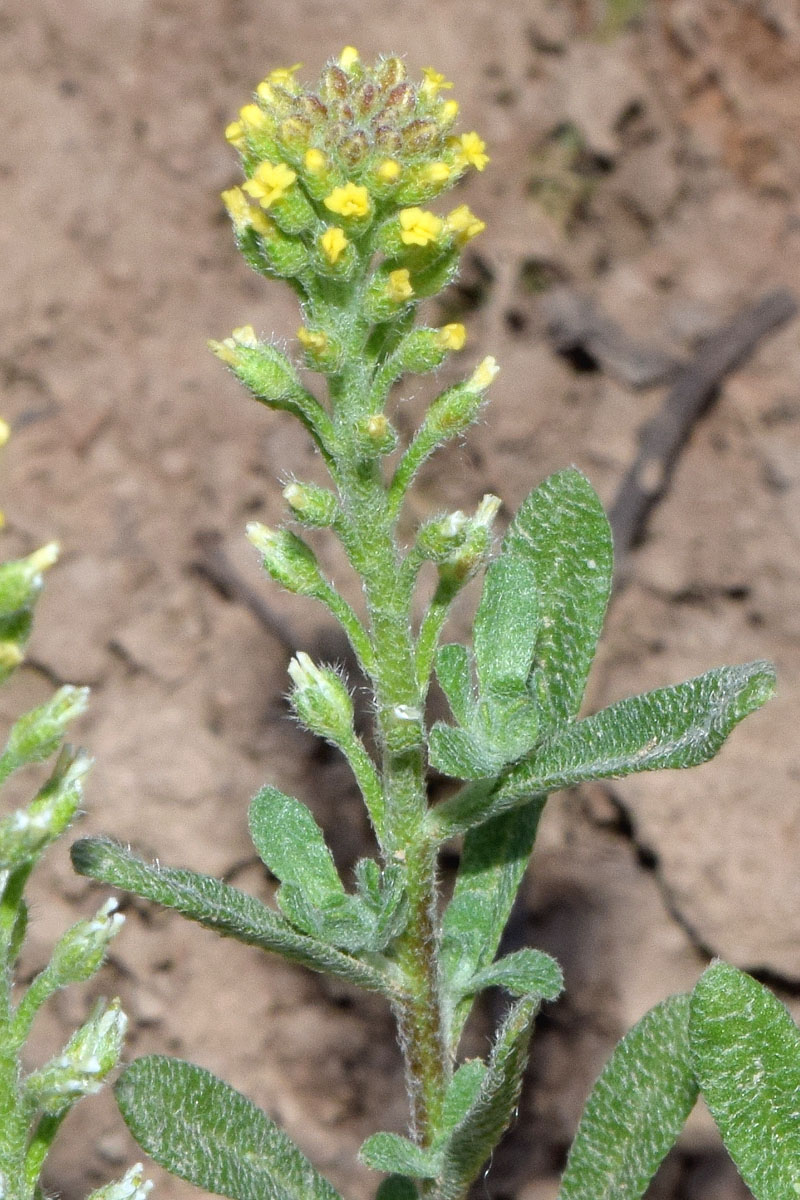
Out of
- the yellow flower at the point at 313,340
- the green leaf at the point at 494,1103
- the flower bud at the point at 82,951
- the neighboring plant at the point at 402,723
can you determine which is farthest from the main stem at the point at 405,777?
the flower bud at the point at 82,951

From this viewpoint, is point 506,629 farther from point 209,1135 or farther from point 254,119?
point 209,1135

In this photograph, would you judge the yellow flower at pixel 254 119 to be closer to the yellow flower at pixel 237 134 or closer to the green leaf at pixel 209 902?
the yellow flower at pixel 237 134

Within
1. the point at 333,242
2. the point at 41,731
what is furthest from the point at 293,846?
the point at 333,242

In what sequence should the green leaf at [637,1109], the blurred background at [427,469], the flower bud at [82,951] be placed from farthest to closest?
the blurred background at [427,469] → the green leaf at [637,1109] → the flower bud at [82,951]

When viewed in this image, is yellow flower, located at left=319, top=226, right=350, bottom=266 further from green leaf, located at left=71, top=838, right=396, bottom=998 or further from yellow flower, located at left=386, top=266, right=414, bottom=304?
green leaf, located at left=71, top=838, right=396, bottom=998

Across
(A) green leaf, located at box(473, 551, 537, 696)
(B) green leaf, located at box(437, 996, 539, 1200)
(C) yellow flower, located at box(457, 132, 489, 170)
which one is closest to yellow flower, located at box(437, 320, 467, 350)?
(C) yellow flower, located at box(457, 132, 489, 170)

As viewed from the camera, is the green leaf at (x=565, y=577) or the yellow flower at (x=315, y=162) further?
the green leaf at (x=565, y=577)

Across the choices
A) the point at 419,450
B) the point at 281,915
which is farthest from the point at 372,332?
the point at 281,915
